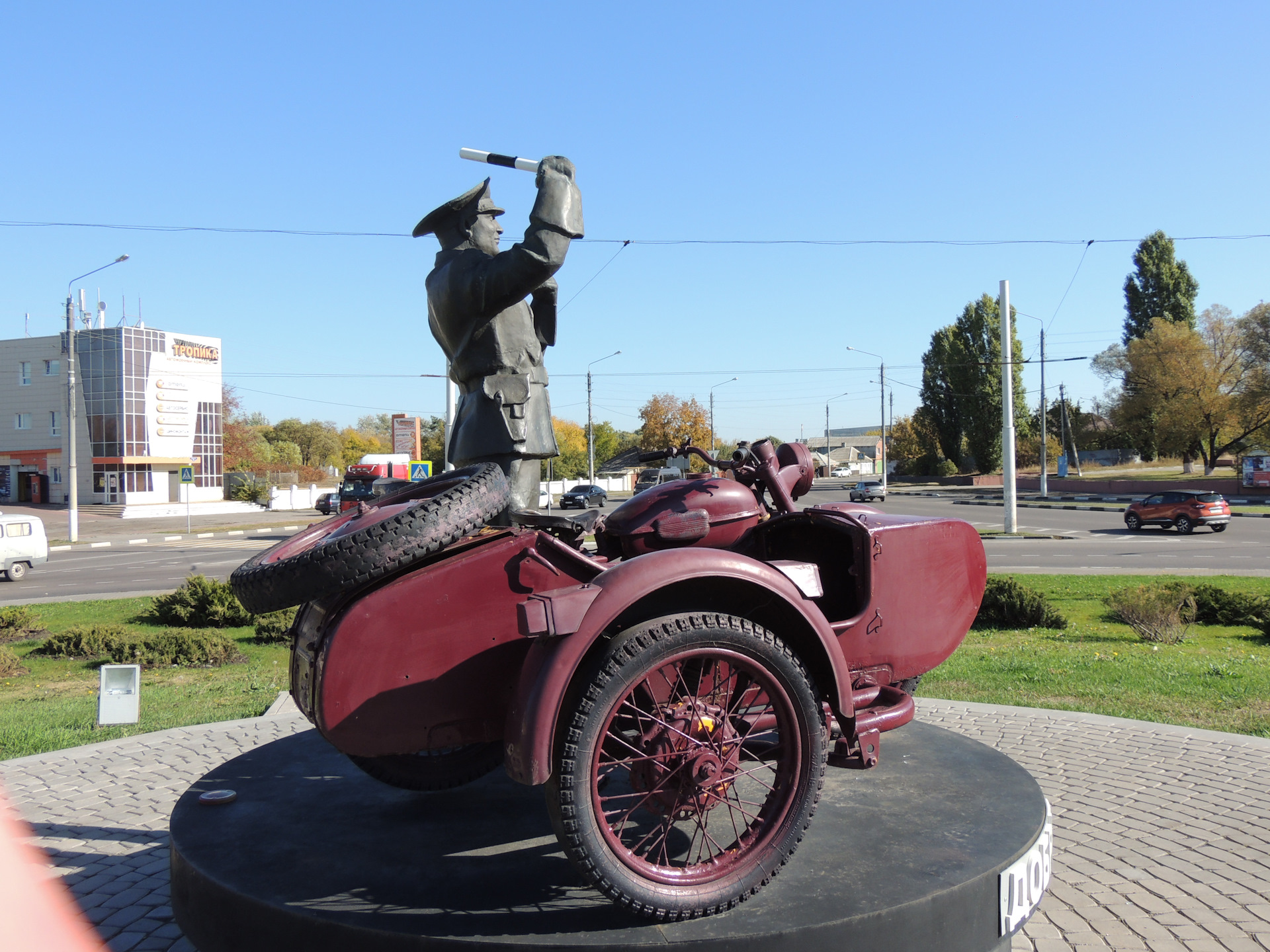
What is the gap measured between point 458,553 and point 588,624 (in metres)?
0.61

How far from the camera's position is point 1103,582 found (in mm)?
14641

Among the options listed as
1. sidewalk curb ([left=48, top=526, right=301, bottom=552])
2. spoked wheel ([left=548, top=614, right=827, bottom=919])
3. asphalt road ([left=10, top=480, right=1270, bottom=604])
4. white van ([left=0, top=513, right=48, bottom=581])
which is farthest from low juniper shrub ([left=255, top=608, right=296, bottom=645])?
sidewalk curb ([left=48, top=526, right=301, bottom=552])

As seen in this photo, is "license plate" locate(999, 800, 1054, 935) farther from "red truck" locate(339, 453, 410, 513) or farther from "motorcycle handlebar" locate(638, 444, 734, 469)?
"red truck" locate(339, 453, 410, 513)

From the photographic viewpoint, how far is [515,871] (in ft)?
10.5

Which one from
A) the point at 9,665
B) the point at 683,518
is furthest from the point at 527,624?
the point at 9,665

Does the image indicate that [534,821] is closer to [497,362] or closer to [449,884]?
[449,884]

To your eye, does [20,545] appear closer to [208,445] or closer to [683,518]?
[683,518]

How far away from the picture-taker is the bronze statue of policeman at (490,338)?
4.55 m

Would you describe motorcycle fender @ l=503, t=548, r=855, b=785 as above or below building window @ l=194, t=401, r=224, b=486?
below

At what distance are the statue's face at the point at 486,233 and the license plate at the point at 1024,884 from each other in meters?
3.64

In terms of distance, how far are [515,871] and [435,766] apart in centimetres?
104

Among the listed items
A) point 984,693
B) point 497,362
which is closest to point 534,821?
point 497,362

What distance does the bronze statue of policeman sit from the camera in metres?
4.55

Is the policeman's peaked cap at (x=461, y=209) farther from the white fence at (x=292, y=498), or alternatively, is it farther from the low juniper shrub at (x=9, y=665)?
the white fence at (x=292, y=498)
